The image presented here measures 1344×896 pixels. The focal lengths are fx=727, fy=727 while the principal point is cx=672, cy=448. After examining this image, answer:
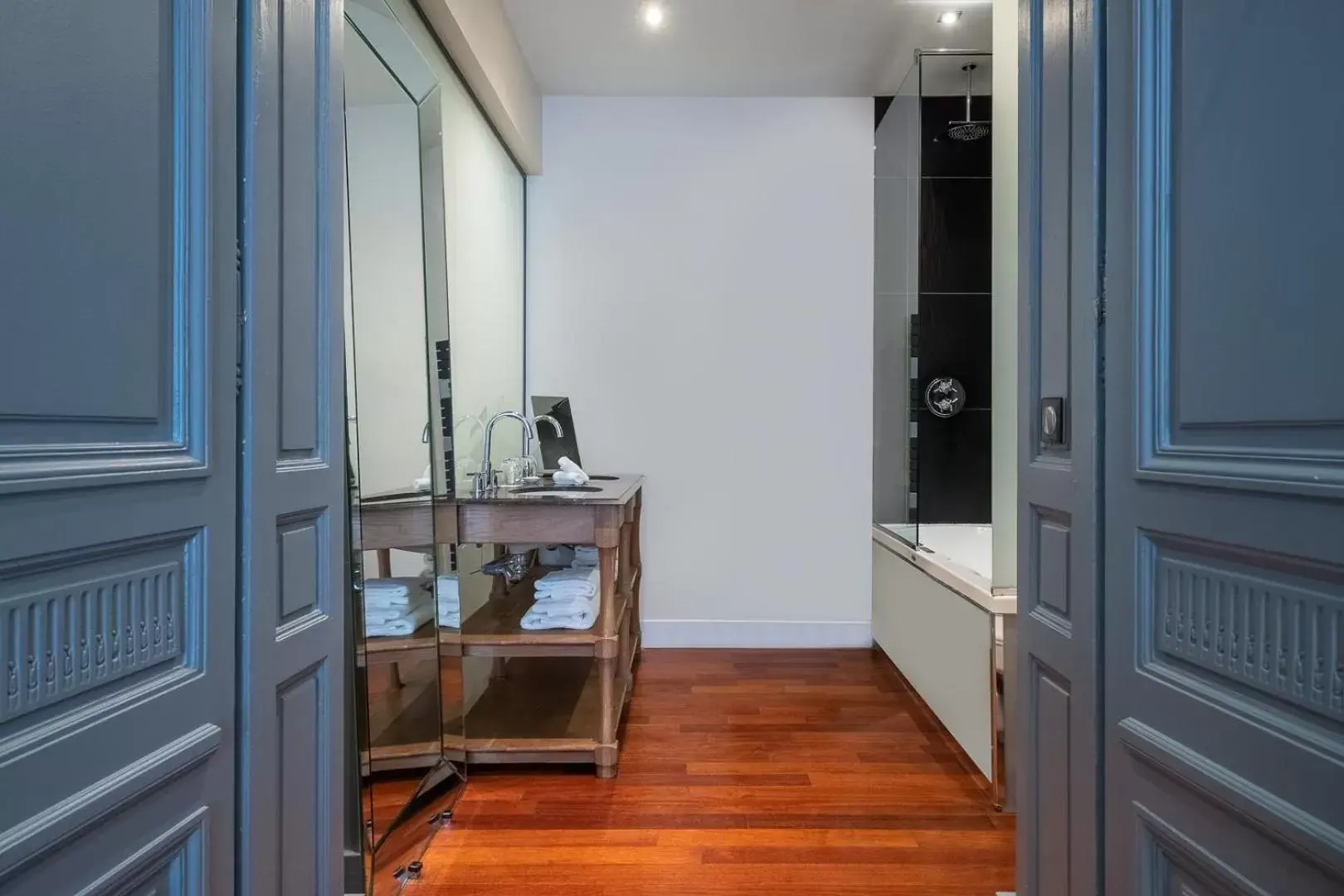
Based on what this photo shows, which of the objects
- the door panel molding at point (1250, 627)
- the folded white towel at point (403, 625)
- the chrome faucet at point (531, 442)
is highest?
the chrome faucet at point (531, 442)

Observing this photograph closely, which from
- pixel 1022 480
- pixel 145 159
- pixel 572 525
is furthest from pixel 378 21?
pixel 1022 480

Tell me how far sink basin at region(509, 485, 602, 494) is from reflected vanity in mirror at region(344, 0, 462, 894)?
1.25 ft

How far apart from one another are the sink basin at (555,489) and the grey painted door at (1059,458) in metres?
1.58

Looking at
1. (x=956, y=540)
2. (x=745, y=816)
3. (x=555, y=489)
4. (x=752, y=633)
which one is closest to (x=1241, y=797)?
(x=745, y=816)

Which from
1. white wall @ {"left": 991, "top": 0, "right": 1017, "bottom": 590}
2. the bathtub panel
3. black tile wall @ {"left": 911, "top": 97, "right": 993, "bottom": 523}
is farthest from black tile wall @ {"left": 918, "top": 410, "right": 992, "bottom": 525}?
white wall @ {"left": 991, "top": 0, "right": 1017, "bottom": 590}

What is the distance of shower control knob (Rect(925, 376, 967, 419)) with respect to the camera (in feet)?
11.9

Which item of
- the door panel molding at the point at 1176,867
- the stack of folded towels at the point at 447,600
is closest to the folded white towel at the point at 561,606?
the stack of folded towels at the point at 447,600

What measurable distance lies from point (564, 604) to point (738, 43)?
2.47 metres

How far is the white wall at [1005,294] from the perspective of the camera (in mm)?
2096

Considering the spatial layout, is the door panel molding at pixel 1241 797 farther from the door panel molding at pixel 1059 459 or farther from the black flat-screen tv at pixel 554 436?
the black flat-screen tv at pixel 554 436

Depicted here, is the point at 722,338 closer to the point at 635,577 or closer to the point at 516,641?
the point at 635,577

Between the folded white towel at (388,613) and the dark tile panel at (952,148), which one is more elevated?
the dark tile panel at (952,148)

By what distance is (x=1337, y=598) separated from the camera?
0.67 m

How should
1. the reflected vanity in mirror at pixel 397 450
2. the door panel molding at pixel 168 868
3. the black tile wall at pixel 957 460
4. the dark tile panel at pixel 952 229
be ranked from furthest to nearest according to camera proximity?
the black tile wall at pixel 957 460 → the dark tile panel at pixel 952 229 → the reflected vanity in mirror at pixel 397 450 → the door panel molding at pixel 168 868
